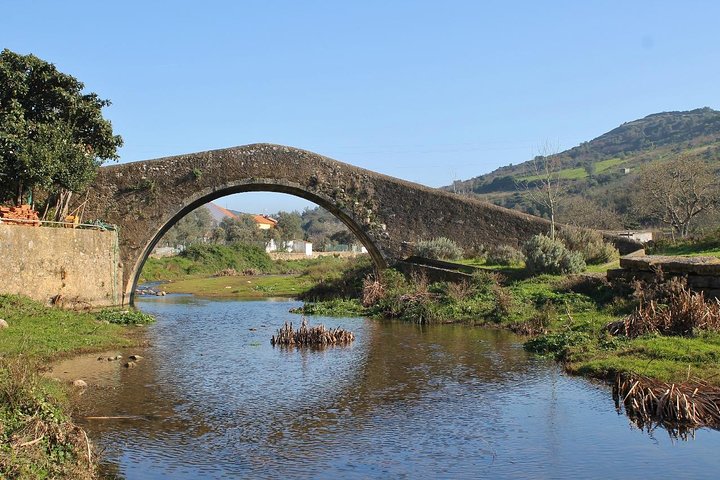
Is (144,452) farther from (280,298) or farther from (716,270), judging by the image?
(280,298)

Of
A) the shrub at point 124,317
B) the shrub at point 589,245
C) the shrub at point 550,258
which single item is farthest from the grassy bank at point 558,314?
the shrub at point 124,317

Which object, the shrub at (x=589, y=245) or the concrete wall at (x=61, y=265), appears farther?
the shrub at (x=589, y=245)

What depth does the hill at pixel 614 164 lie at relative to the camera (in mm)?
72812

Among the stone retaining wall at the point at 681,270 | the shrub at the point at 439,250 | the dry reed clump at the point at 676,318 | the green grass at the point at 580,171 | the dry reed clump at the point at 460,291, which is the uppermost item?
the green grass at the point at 580,171

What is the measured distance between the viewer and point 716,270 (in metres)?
17.5

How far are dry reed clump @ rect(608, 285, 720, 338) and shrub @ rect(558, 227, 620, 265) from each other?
12.0 m

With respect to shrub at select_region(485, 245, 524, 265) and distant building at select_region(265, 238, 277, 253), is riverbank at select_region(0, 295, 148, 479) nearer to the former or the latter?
shrub at select_region(485, 245, 524, 265)

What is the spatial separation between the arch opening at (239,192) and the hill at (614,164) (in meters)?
30.4

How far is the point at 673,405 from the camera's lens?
10836 millimetres

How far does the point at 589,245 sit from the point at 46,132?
806 inches

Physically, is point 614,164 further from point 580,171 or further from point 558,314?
point 558,314

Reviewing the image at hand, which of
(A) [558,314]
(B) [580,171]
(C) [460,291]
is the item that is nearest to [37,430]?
(A) [558,314]

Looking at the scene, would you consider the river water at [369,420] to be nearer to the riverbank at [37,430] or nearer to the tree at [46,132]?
the riverbank at [37,430]

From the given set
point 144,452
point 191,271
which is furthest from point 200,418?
point 191,271
